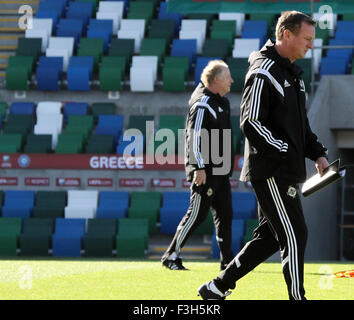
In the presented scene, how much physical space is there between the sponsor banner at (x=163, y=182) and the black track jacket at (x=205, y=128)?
4.80 meters

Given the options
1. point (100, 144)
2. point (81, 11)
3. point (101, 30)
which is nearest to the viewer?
point (100, 144)

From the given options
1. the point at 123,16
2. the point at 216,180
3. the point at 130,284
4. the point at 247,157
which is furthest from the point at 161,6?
the point at 247,157

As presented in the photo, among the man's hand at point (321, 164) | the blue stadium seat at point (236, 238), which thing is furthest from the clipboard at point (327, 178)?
the blue stadium seat at point (236, 238)

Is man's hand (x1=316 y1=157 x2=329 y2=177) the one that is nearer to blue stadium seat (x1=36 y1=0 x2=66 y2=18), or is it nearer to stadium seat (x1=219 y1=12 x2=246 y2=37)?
stadium seat (x1=219 y1=12 x2=246 y2=37)

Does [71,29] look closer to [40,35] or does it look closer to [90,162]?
[40,35]

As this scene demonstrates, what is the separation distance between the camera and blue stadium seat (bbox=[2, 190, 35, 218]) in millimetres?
14219

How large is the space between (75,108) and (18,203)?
2.16 meters

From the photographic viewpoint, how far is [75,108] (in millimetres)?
15750

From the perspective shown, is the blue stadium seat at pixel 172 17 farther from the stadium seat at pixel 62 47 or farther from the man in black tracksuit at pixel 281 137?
the man in black tracksuit at pixel 281 137

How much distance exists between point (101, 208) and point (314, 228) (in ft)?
9.91

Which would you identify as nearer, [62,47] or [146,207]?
[146,207]

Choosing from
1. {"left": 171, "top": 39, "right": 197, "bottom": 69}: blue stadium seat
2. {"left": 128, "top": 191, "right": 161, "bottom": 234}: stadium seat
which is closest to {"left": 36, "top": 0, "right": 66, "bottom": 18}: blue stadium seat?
{"left": 171, "top": 39, "right": 197, "bottom": 69}: blue stadium seat

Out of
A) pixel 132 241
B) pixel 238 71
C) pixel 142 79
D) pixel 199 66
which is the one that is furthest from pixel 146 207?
pixel 199 66
